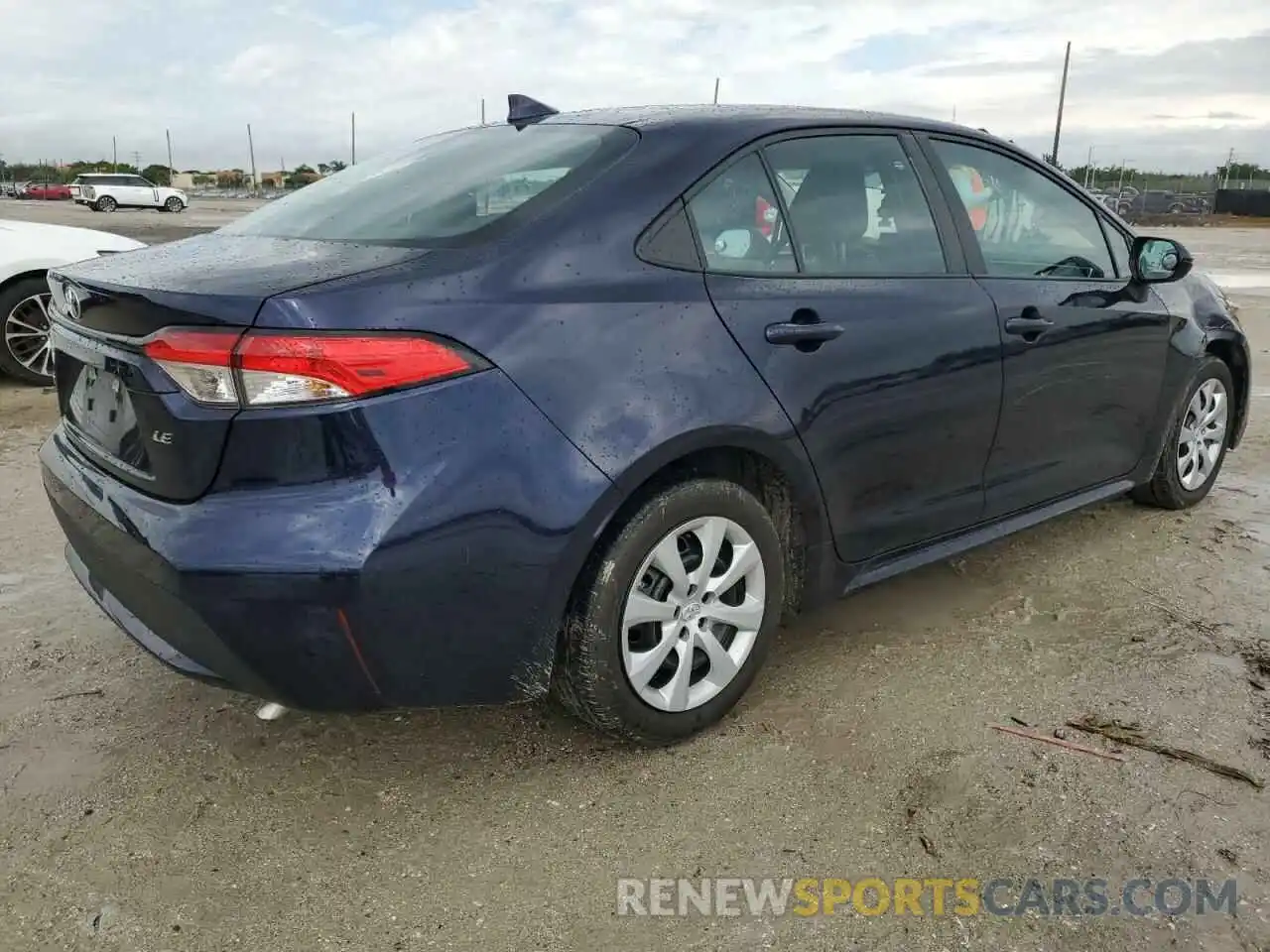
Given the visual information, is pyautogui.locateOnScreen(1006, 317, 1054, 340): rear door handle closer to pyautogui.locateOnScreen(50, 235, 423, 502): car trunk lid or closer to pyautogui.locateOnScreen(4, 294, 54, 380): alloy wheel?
pyautogui.locateOnScreen(50, 235, 423, 502): car trunk lid

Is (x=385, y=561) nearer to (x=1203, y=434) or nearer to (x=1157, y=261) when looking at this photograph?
(x=1157, y=261)

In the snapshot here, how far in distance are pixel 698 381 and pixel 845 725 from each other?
3.42 feet

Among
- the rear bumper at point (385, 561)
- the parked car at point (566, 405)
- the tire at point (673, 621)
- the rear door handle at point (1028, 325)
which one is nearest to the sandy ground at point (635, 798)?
the tire at point (673, 621)

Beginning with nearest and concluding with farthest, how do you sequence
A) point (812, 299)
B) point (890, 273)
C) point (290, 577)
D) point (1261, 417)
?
point (290, 577), point (812, 299), point (890, 273), point (1261, 417)

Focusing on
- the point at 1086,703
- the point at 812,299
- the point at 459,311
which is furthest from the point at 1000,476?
the point at 459,311

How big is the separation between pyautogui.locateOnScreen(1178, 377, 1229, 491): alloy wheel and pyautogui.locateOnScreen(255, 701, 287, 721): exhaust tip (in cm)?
364

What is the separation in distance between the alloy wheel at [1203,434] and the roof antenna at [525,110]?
9.51 feet

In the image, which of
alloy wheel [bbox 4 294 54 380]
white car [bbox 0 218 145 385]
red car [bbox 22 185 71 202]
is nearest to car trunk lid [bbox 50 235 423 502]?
white car [bbox 0 218 145 385]

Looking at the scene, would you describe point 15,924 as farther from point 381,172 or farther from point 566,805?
→ point 381,172

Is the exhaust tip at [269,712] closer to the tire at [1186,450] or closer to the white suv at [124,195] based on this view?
the tire at [1186,450]

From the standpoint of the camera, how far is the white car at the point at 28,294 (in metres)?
6.41

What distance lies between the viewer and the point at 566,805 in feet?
8.07

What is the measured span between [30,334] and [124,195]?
4338 centimetres

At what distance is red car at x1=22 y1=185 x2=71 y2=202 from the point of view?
58150 millimetres
